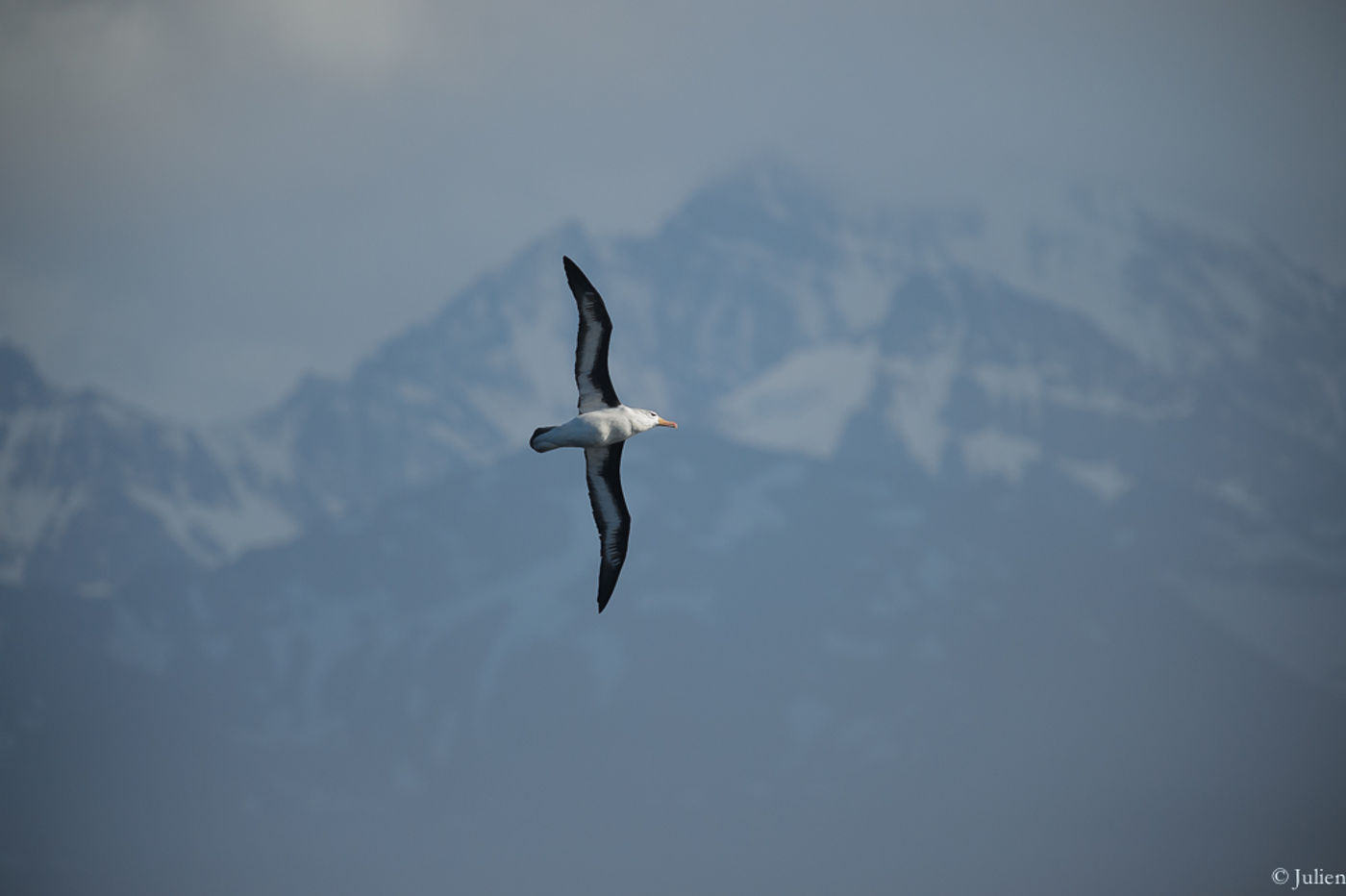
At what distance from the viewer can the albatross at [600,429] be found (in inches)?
1268

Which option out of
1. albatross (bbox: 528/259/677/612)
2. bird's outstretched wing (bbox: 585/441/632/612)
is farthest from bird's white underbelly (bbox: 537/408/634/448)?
bird's outstretched wing (bbox: 585/441/632/612)

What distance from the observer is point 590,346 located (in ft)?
108

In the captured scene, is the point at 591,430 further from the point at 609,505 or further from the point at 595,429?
the point at 609,505

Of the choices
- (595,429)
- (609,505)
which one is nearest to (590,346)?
(595,429)

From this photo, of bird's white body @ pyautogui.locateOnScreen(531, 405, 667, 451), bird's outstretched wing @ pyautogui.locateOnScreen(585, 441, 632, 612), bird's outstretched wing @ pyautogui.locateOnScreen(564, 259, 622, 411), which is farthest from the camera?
bird's outstretched wing @ pyautogui.locateOnScreen(585, 441, 632, 612)

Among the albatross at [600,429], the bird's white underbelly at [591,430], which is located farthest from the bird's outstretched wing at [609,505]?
the bird's white underbelly at [591,430]

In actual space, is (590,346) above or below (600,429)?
above

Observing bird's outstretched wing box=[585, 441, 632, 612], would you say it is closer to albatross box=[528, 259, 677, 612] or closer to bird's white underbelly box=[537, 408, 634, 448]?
albatross box=[528, 259, 677, 612]

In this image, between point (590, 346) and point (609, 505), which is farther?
point (609, 505)

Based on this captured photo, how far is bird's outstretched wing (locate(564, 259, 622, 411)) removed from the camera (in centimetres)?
3167

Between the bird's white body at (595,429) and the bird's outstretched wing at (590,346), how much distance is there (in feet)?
1.08

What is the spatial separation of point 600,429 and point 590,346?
1.85 m

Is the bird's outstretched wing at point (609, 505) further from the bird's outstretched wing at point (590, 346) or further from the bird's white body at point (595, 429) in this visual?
the bird's outstretched wing at point (590, 346)

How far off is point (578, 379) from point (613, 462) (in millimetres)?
2273
